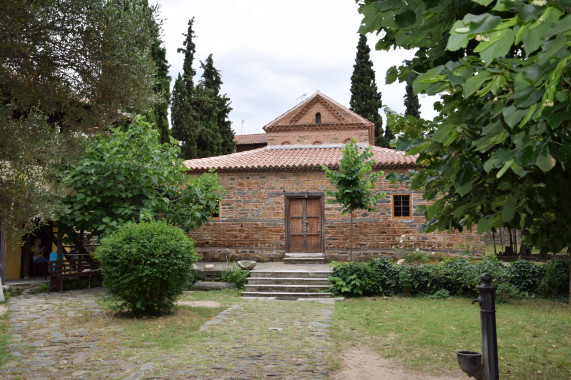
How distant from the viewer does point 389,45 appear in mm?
3000

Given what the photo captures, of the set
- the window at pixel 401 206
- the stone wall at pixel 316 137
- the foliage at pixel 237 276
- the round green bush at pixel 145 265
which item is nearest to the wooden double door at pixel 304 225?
the window at pixel 401 206

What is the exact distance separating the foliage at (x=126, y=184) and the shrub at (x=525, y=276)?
7766mm

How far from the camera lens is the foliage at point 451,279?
10.1 m

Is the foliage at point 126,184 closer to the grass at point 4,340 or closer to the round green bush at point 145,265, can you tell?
the round green bush at point 145,265

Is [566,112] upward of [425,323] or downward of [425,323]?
upward

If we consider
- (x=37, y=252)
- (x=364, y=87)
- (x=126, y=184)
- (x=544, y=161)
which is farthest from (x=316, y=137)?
(x=544, y=161)

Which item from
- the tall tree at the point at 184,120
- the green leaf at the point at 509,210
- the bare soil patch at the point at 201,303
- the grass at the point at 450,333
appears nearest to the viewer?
the green leaf at the point at 509,210

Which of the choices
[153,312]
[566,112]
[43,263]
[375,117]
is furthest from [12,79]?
[375,117]

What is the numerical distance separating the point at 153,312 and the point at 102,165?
167 inches

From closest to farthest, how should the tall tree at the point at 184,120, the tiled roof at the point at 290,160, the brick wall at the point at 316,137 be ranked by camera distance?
A: the tiled roof at the point at 290,160, the brick wall at the point at 316,137, the tall tree at the point at 184,120

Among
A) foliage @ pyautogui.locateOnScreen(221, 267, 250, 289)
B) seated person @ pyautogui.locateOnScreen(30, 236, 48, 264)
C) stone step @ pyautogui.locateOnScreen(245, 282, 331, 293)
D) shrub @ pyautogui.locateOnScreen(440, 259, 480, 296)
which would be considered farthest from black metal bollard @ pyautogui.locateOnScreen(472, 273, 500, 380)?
seated person @ pyautogui.locateOnScreen(30, 236, 48, 264)

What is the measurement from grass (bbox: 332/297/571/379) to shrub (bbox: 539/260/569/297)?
0.50m

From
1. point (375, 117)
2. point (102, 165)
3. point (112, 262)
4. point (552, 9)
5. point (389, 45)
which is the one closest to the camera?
point (552, 9)

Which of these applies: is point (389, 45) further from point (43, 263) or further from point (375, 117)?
point (375, 117)
